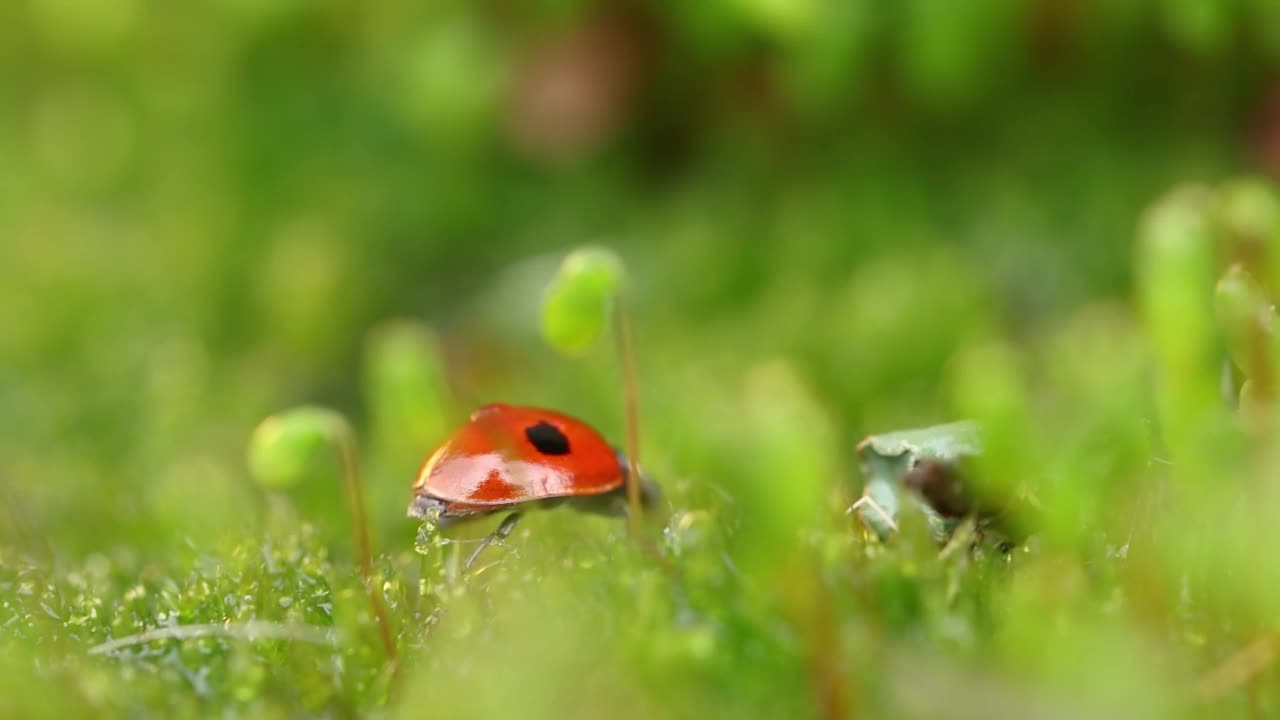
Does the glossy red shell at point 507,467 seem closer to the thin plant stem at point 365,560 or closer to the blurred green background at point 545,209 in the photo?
the thin plant stem at point 365,560

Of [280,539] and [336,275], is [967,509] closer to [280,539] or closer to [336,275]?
[280,539]

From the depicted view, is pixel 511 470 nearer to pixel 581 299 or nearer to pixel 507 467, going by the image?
pixel 507 467

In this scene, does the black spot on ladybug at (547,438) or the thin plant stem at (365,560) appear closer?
the thin plant stem at (365,560)

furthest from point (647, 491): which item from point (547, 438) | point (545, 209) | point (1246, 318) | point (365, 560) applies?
point (545, 209)

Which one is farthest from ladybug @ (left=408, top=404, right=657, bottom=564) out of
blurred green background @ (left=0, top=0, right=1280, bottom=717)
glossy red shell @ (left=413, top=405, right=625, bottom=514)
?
blurred green background @ (left=0, top=0, right=1280, bottom=717)

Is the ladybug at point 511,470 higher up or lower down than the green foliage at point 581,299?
lower down

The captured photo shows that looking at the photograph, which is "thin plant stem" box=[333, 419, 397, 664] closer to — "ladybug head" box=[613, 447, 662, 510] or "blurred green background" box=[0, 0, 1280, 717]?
"ladybug head" box=[613, 447, 662, 510]

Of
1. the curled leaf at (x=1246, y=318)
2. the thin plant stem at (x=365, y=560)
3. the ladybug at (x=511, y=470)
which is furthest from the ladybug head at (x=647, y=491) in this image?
the curled leaf at (x=1246, y=318)

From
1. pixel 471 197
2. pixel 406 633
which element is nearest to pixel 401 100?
pixel 471 197
